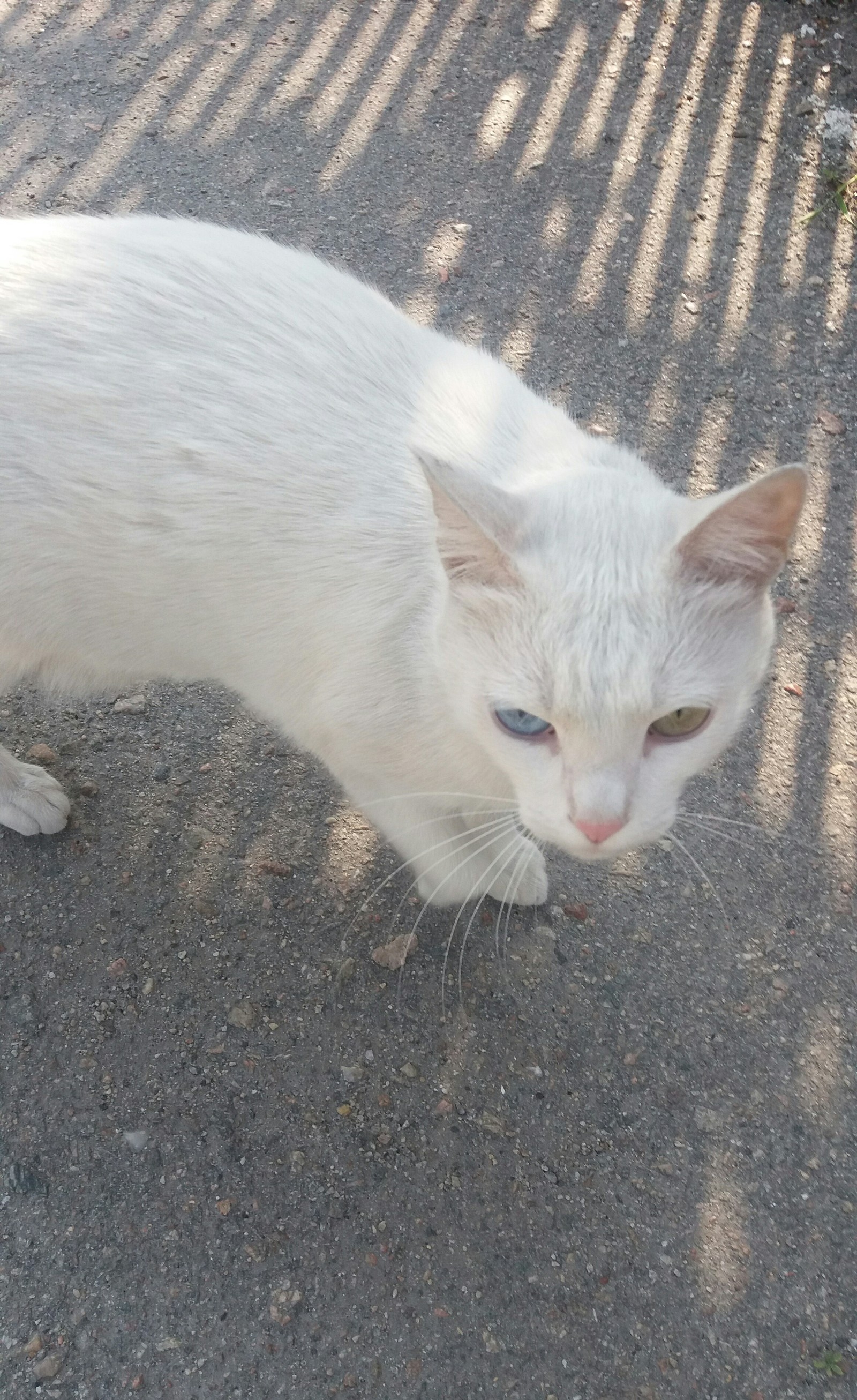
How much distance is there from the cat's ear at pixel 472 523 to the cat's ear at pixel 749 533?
0.83 ft

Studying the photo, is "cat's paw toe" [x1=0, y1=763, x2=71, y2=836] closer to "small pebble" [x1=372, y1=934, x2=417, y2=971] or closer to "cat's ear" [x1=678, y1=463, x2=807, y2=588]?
"small pebble" [x1=372, y1=934, x2=417, y2=971]

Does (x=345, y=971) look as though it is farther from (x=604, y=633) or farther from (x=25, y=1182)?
(x=604, y=633)

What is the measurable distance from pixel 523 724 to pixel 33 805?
1.52 metres

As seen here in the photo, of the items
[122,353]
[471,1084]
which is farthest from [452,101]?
[471,1084]

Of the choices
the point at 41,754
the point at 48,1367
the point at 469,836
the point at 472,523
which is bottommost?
the point at 48,1367

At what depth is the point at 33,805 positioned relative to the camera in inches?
98.4

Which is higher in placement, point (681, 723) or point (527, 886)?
point (681, 723)

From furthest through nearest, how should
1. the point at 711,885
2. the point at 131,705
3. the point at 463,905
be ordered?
1. the point at 131,705
2. the point at 711,885
3. the point at 463,905

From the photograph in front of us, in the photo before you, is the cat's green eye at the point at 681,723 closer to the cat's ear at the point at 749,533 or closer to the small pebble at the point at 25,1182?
the cat's ear at the point at 749,533

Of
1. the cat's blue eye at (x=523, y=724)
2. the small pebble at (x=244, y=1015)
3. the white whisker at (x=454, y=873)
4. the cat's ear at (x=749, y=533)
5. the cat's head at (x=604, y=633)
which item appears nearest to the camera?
the cat's ear at (x=749, y=533)

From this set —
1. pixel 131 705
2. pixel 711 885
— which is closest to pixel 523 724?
pixel 711 885

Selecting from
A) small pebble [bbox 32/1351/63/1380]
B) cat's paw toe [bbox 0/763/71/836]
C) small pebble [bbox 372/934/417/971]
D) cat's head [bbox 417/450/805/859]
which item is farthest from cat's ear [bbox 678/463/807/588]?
small pebble [bbox 32/1351/63/1380]

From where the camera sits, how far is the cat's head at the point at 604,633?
4.59 feet

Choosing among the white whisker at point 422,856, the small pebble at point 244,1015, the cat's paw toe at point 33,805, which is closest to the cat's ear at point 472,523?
the white whisker at point 422,856
